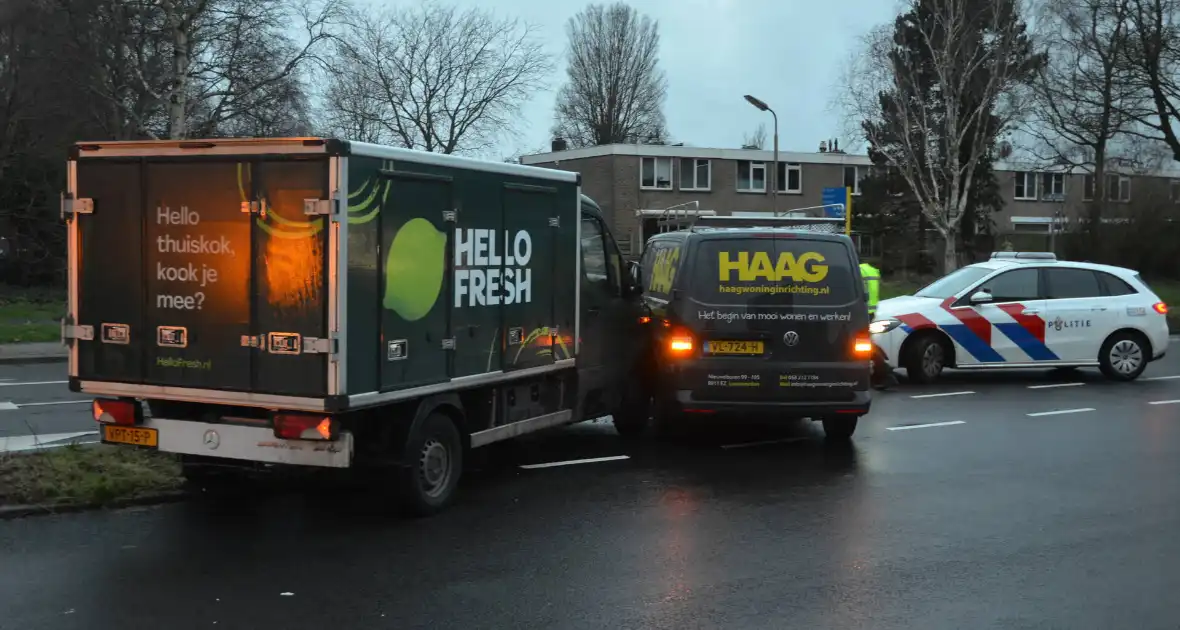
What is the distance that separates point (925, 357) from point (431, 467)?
29.8 feet

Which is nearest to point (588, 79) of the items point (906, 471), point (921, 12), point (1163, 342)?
point (921, 12)

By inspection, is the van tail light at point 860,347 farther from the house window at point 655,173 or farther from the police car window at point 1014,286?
the house window at point 655,173

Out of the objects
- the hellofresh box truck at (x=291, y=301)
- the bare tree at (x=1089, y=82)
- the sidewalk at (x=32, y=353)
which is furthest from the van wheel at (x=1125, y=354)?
the bare tree at (x=1089, y=82)

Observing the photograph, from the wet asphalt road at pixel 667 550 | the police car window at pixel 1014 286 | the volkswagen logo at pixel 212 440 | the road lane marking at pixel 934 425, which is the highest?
the police car window at pixel 1014 286

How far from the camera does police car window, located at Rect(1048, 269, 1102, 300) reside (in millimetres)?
14562

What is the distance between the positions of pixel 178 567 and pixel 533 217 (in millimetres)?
3619

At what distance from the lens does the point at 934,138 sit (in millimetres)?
39969

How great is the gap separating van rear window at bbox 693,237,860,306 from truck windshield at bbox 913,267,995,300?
5.63 m

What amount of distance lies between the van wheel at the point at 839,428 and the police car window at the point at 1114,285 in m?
6.63

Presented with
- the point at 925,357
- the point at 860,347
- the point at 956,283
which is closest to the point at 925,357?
the point at 925,357

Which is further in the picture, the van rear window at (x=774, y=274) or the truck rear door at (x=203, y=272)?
the van rear window at (x=774, y=274)

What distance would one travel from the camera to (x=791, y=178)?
5225cm

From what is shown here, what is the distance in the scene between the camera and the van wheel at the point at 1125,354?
48.4ft

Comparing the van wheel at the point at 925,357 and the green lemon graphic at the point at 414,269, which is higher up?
the green lemon graphic at the point at 414,269
